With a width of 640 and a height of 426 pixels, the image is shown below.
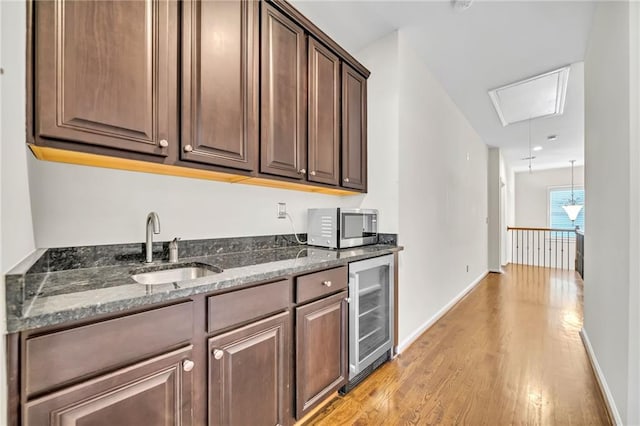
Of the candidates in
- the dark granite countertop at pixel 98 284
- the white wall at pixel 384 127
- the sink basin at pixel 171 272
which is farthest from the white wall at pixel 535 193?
the sink basin at pixel 171 272

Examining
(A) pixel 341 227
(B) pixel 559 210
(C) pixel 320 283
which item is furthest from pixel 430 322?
(B) pixel 559 210

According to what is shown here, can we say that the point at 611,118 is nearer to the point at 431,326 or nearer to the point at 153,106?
the point at 431,326

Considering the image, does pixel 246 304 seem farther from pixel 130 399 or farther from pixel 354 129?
pixel 354 129

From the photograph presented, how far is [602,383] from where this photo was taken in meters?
1.81

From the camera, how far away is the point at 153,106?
1.19 meters

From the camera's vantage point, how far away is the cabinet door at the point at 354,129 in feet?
7.38

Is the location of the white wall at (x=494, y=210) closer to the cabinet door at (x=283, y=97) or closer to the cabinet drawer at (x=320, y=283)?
the cabinet drawer at (x=320, y=283)

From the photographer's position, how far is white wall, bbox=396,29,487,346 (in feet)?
8.13

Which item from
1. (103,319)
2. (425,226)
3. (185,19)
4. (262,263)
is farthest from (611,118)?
(103,319)

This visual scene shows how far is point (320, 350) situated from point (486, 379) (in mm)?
1365

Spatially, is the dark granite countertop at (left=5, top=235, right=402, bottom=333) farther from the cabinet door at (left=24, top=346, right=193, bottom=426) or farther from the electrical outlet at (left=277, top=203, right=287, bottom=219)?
the electrical outlet at (left=277, top=203, right=287, bottom=219)

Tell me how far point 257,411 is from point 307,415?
16.9 inches

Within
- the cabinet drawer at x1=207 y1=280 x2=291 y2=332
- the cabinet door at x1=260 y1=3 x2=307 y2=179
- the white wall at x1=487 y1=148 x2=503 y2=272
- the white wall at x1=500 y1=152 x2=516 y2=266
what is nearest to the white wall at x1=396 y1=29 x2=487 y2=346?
the cabinet door at x1=260 y1=3 x2=307 y2=179

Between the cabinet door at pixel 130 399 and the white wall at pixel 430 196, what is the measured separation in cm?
187
